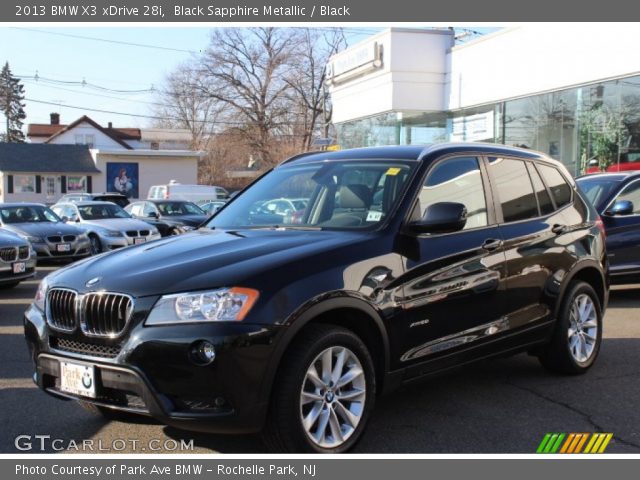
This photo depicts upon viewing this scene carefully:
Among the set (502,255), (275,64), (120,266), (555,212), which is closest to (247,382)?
(120,266)

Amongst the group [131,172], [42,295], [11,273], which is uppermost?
[131,172]

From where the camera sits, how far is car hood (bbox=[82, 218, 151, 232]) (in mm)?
17562

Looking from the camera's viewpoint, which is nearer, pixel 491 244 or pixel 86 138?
pixel 491 244

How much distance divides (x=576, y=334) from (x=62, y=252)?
12711 millimetres

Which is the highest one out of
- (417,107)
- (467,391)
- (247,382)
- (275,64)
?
(275,64)

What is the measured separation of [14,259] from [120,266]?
7.59 metres

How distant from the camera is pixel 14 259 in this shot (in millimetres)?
10773

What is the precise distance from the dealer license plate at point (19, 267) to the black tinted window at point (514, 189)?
26.7 ft

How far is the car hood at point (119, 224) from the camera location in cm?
1756

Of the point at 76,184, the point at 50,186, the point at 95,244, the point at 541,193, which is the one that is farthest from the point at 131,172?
the point at 541,193

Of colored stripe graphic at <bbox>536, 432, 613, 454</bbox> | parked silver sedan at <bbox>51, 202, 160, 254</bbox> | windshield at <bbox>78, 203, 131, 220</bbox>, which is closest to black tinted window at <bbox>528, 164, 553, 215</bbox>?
colored stripe graphic at <bbox>536, 432, 613, 454</bbox>

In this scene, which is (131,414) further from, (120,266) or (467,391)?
(467,391)

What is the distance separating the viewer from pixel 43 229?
52.5 feet

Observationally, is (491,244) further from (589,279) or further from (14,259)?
(14,259)
